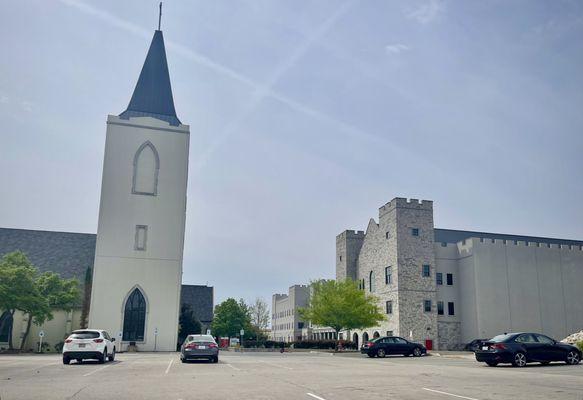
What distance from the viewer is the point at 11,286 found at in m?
37.4


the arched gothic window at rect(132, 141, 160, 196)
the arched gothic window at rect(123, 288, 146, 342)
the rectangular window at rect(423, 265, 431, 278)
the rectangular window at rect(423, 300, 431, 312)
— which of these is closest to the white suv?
the arched gothic window at rect(123, 288, 146, 342)

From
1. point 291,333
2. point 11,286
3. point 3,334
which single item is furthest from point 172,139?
point 291,333

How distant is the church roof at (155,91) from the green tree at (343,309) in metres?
20.5

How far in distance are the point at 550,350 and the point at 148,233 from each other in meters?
31.8

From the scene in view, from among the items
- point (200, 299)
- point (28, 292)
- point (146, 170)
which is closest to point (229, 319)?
point (200, 299)

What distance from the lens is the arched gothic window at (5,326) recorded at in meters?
42.0

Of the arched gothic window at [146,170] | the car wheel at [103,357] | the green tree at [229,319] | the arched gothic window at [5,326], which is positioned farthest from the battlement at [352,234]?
the car wheel at [103,357]

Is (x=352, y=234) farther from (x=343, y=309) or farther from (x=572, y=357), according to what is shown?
(x=572, y=357)

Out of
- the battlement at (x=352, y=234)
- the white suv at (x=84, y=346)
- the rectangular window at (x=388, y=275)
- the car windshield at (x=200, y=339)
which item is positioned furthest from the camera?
the battlement at (x=352, y=234)

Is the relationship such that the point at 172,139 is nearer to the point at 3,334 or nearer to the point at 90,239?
the point at 90,239

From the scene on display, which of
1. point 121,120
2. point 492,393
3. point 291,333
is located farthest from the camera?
point 291,333

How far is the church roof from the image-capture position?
47844 mm

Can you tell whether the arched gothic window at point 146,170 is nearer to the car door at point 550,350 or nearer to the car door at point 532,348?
the car door at point 532,348

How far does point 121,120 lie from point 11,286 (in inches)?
643
